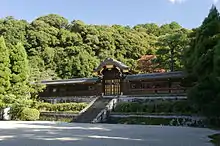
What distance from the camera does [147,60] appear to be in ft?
128

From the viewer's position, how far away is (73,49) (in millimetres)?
43656

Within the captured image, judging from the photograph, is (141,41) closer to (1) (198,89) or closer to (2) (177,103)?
(2) (177,103)

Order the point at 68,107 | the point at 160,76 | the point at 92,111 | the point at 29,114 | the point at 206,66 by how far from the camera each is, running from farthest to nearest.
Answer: the point at 160,76 → the point at 68,107 → the point at 29,114 → the point at 92,111 → the point at 206,66

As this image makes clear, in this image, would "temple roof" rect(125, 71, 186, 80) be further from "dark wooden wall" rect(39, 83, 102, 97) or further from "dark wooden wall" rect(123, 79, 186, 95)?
"dark wooden wall" rect(39, 83, 102, 97)

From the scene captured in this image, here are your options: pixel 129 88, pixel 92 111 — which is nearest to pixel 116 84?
pixel 129 88

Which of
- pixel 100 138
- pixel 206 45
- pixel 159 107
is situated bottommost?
pixel 100 138

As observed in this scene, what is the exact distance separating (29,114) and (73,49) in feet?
64.8

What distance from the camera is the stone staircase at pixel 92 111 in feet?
75.4

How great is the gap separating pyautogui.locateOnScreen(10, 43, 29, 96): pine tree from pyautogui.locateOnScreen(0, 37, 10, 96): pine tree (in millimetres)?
605

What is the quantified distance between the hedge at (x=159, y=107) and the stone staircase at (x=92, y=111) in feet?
5.13

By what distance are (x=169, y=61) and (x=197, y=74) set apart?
17.5m

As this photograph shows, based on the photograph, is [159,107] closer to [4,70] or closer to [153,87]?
[153,87]

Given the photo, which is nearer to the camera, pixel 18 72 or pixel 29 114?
pixel 29 114

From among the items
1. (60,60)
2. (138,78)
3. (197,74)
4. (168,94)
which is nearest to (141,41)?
(60,60)
